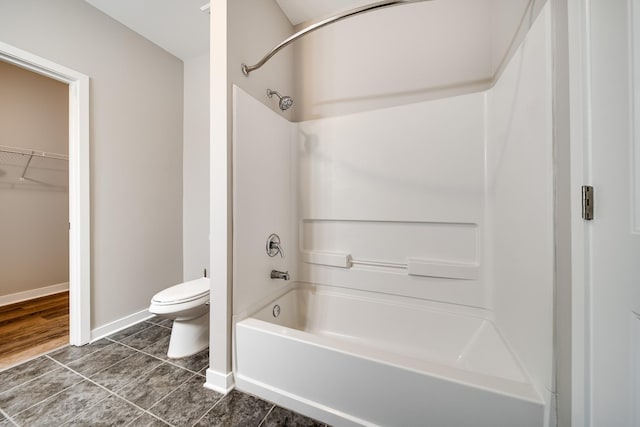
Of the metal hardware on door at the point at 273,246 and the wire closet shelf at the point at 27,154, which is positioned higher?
the wire closet shelf at the point at 27,154

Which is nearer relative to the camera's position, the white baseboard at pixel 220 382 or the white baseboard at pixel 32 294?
the white baseboard at pixel 220 382

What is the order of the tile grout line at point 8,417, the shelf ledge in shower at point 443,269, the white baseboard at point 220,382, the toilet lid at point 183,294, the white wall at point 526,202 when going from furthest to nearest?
1. the toilet lid at point 183,294
2. the shelf ledge in shower at point 443,269
3. the white baseboard at point 220,382
4. the tile grout line at point 8,417
5. the white wall at point 526,202

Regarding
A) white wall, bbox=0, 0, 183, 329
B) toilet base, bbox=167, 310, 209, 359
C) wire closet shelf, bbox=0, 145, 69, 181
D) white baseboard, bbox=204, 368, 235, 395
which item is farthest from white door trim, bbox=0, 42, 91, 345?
wire closet shelf, bbox=0, 145, 69, 181

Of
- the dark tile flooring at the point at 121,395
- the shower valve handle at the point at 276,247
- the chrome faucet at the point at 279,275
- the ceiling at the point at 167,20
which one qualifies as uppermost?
the ceiling at the point at 167,20

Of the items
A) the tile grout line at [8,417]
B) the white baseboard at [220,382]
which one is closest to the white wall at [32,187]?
the tile grout line at [8,417]

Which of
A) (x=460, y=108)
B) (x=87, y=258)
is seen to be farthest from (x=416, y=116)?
(x=87, y=258)

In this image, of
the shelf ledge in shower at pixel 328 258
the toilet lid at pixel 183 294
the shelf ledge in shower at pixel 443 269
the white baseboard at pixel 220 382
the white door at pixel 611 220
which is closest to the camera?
the white door at pixel 611 220

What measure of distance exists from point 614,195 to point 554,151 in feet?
0.79

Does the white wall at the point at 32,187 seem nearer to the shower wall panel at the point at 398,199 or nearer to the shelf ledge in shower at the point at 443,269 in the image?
the shower wall panel at the point at 398,199

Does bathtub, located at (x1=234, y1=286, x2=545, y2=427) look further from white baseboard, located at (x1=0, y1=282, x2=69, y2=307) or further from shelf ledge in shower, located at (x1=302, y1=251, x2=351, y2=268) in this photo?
white baseboard, located at (x1=0, y1=282, x2=69, y2=307)

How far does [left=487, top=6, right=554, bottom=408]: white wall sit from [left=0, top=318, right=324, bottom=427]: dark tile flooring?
3.44 ft

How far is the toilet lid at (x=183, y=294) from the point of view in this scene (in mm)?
1538

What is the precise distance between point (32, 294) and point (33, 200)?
1067 mm

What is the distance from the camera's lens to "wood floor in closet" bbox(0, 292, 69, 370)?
5.32 ft
